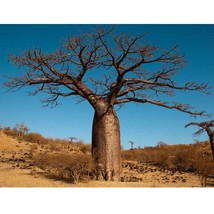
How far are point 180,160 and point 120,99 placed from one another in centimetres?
814

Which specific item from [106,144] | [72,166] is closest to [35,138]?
[106,144]

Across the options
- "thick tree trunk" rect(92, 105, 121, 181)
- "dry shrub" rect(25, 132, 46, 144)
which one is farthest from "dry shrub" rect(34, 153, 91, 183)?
"dry shrub" rect(25, 132, 46, 144)

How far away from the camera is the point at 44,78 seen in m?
8.99

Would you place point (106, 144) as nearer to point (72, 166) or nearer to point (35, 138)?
point (72, 166)

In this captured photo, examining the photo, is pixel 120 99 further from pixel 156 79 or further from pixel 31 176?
pixel 31 176

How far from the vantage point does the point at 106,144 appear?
346 inches

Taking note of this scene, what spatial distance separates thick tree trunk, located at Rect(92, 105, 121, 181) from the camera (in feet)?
28.5

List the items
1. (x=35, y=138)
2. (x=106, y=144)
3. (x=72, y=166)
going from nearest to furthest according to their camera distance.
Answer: (x=72, y=166)
(x=106, y=144)
(x=35, y=138)

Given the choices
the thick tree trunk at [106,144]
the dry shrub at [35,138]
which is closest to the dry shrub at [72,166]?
the thick tree trunk at [106,144]

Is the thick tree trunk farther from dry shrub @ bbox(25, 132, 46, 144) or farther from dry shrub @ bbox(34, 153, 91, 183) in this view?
dry shrub @ bbox(25, 132, 46, 144)

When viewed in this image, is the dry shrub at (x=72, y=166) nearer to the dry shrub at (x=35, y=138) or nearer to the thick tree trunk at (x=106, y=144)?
the thick tree trunk at (x=106, y=144)

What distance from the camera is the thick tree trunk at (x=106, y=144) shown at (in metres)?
8.67

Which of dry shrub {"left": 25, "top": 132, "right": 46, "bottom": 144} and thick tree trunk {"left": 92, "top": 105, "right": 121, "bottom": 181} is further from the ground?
dry shrub {"left": 25, "top": 132, "right": 46, "bottom": 144}
